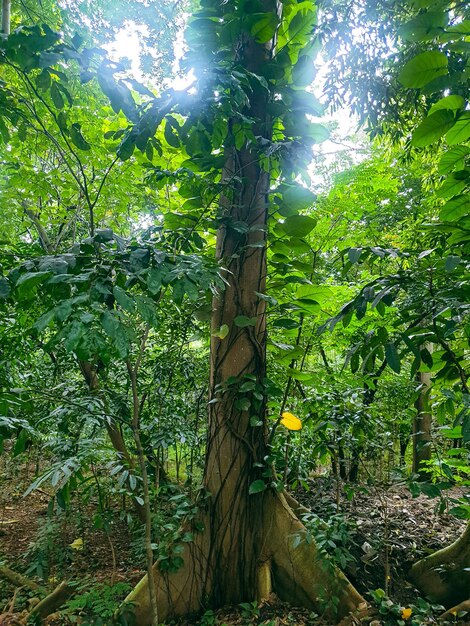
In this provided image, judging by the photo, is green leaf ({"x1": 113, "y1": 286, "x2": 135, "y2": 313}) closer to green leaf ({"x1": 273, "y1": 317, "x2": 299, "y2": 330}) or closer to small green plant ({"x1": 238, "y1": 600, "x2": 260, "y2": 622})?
green leaf ({"x1": 273, "y1": 317, "x2": 299, "y2": 330})

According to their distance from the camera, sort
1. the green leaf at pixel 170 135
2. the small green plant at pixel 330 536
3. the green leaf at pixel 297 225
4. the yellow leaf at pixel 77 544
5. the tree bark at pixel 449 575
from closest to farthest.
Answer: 1. the green leaf at pixel 170 135
2. the small green plant at pixel 330 536
3. the tree bark at pixel 449 575
4. the green leaf at pixel 297 225
5. the yellow leaf at pixel 77 544

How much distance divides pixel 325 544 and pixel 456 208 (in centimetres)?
159

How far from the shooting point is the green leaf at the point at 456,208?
1.13 metres

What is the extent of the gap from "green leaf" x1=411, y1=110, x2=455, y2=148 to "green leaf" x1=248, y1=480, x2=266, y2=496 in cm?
165

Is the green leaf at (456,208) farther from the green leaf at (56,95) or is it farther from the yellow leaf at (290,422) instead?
the green leaf at (56,95)

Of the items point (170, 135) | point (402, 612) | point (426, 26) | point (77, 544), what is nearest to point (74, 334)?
point (170, 135)

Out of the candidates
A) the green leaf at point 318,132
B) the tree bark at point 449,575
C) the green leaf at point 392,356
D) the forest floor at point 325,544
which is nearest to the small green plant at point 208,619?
the forest floor at point 325,544

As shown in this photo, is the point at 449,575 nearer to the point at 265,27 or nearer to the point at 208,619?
the point at 208,619

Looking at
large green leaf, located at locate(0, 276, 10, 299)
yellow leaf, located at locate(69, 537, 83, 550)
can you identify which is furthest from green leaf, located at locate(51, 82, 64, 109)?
yellow leaf, located at locate(69, 537, 83, 550)

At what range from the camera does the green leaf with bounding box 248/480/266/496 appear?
188 cm

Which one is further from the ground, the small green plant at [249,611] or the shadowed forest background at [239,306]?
the shadowed forest background at [239,306]

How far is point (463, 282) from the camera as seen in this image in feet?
3.95

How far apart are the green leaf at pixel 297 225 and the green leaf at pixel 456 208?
3.26 ft

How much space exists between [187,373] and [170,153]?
1613 mm
